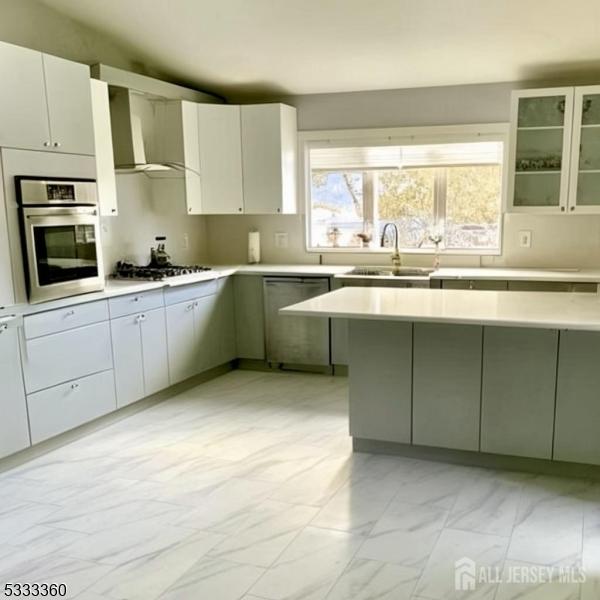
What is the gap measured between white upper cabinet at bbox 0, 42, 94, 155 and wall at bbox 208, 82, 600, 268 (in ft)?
7.08

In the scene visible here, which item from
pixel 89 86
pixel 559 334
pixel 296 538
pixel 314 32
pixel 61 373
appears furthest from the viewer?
pixel 314 32

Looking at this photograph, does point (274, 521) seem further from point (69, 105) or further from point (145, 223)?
point (145, 223)

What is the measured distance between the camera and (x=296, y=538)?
2.51m

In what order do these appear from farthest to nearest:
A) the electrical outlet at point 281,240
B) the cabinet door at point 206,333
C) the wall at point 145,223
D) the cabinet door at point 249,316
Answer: the electrical outlet at point 281,240
the cabinet door at point 249,316
the cabinet door at point 206,333
the wall at point 145,223

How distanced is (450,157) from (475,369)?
2.46m

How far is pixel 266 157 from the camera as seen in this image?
16.6 feet

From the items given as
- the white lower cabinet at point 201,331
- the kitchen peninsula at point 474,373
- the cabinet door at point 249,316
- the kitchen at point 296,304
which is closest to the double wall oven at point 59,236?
the kitchen at point 296,304

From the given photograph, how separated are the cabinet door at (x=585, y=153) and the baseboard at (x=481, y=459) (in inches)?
84.0

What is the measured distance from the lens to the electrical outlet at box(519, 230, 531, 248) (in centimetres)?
486

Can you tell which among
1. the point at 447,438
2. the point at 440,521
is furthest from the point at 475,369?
the point at 440,521

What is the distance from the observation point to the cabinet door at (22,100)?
3.13 m

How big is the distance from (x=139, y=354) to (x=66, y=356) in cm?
65

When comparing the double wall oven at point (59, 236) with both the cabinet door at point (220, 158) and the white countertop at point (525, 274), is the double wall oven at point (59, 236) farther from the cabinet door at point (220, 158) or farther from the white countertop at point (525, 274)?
the white countertop at point (525, 274)

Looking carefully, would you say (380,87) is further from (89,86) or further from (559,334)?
(559,334)
